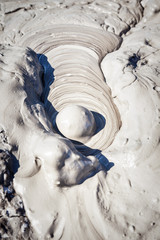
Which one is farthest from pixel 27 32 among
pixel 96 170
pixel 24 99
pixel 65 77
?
pixel 96 170

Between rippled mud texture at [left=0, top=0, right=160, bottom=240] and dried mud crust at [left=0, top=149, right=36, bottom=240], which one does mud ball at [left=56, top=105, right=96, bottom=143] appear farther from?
dried mud crust at [left=0, top=149, right=36, bottom=240]

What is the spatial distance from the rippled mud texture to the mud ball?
98mm

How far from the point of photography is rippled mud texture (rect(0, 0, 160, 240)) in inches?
53.1

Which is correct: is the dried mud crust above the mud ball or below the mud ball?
below

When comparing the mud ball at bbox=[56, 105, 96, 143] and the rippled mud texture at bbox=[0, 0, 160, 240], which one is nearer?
the rippled mud texture at bbox=[0, 0, 160, 240]

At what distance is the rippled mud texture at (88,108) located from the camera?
135 centimetres

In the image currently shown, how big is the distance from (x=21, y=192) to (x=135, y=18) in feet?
8.08

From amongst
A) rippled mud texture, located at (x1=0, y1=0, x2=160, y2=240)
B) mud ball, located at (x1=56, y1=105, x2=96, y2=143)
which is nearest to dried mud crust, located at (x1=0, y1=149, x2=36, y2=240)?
rippled mud texture, located at (x1=0, y1=0, x2=160, y2=240)

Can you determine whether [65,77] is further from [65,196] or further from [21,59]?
[65,196]

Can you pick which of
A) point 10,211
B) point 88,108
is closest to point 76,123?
point 88,108

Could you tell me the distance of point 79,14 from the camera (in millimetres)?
2586

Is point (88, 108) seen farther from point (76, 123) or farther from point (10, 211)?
point (10, 211)

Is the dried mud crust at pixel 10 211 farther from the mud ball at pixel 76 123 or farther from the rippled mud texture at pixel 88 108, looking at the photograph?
the mud ball at pixel 76 123

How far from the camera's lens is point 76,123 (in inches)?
68.8
